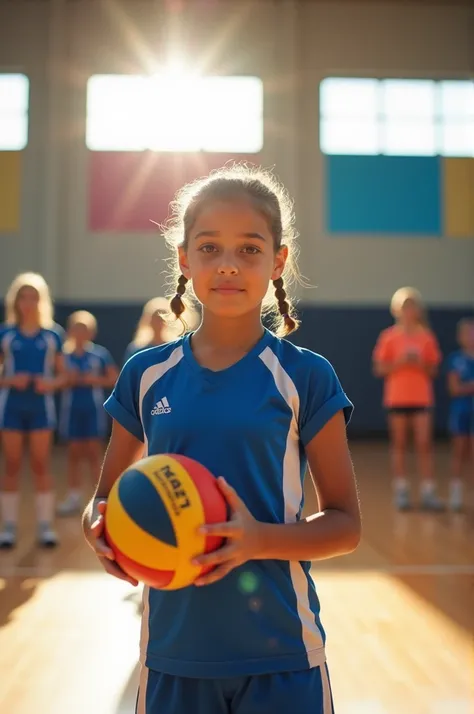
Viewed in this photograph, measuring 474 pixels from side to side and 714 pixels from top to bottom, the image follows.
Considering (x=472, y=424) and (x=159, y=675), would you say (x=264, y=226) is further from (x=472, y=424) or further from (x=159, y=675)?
(x=472, y=424)

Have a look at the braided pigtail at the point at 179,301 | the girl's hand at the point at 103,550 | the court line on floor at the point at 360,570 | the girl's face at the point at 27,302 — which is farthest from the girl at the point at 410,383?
the girl's hand at the point at 103,550

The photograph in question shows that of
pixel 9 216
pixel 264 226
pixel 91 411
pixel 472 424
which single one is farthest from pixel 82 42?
pixel 264 226

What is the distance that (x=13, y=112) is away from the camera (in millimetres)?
10445

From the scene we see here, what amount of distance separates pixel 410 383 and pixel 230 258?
14.8 ft

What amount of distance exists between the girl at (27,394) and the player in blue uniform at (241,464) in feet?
10.5

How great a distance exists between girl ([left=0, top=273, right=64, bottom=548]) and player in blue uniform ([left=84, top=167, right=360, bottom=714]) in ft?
10.5

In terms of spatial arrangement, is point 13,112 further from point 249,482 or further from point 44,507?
point 249,482

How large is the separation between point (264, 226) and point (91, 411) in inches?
185

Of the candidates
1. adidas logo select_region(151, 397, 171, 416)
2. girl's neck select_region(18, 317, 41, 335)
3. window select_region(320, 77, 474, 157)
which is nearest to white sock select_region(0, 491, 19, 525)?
girl's neck select_region(18, 317, 41, 335)

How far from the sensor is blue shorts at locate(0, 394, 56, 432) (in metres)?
4.23

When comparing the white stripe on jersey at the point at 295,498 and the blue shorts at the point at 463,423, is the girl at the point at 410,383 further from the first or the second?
the white stripe on jersey at the point at 295,498

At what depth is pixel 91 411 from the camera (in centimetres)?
566

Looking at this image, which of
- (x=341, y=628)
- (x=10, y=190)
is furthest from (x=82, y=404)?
(x=10, y=190)

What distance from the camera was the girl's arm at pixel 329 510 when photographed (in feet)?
3.35
